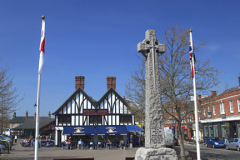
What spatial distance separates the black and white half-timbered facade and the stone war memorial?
901 inches

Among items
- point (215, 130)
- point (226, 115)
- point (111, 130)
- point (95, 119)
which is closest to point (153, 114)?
point (111, 130)

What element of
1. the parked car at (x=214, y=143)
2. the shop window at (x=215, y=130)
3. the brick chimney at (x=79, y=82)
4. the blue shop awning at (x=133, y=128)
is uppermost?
the brick chimney at (x=79, y=82)

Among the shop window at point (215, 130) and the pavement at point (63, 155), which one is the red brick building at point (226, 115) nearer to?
the shop window at point (215, 130)

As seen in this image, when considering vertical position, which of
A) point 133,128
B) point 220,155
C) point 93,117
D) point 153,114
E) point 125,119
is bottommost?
point 220,155

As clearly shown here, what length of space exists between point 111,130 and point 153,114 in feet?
77.7

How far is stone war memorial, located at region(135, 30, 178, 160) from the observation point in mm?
7668

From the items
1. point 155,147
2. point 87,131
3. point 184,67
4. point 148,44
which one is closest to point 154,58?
point 148,44

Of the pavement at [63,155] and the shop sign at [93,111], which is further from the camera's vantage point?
the shop sign at [93,111]

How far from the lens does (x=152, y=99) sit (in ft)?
26.8

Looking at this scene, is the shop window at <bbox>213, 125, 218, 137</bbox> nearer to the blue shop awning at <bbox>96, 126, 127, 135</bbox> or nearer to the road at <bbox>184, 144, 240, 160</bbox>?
the road at <bbox>184, 144, 240, 160</bbox>

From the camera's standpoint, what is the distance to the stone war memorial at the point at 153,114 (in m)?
7.67

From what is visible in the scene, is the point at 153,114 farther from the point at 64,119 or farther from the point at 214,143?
the point at 64,119

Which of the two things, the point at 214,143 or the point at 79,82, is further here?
the point at 79,82

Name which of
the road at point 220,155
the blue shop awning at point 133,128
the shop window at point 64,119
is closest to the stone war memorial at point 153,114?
the road at point 220,155
